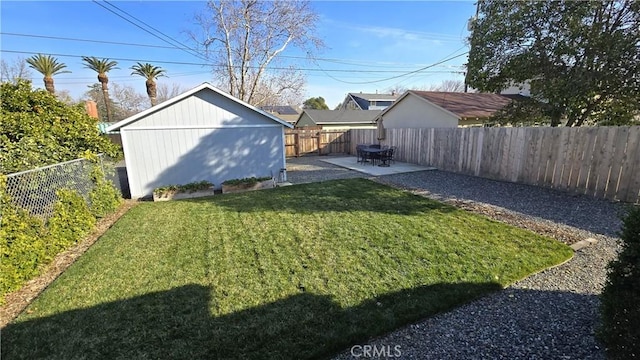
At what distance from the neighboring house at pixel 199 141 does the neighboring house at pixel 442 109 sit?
707 centimetres

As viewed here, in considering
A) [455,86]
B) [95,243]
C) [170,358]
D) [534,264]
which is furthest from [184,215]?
[455,86]

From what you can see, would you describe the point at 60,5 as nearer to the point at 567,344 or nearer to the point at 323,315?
the point at 323,315

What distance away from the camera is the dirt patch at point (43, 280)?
10.3 ft

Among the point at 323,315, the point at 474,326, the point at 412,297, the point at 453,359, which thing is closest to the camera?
the point at 453,359

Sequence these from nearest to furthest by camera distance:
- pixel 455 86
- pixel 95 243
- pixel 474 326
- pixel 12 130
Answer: pixel 474 326 → pixel 95 243 → pixel 12 130 → pixel 455 86

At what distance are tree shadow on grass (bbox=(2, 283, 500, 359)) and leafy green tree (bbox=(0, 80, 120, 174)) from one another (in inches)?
153

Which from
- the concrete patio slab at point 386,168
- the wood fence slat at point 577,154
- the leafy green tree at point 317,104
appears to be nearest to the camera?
the wood fence slat at point 577,154

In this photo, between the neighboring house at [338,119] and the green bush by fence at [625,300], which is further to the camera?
the neighboring house at [338,119]

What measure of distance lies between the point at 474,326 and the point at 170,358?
9.29ft

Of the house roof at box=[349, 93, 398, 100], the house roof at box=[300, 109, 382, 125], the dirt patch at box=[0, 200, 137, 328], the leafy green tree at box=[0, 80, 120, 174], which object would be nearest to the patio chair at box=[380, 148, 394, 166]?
the leafy green tree at box=[0, 80, 120, 174]

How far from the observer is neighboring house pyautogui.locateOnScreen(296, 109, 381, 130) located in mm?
26516

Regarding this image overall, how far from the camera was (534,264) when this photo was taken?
3730 millimetres

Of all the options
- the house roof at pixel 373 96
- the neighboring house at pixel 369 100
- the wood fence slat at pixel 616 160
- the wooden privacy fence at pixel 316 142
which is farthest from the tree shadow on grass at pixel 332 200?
the house roof at pixel 373 96

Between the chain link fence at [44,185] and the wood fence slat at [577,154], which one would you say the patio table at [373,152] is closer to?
the wood fence slat at [577,154]
